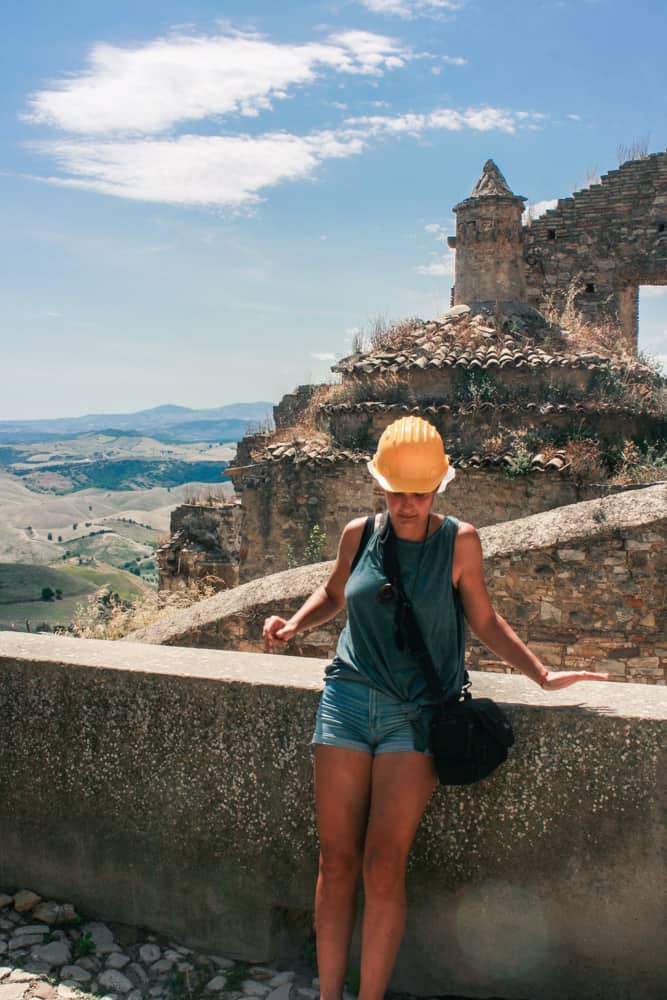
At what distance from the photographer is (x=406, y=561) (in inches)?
106

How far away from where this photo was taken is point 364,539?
285cm

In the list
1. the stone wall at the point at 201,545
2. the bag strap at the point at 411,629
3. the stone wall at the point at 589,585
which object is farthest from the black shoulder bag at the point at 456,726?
the stone wall at the point at 201,545

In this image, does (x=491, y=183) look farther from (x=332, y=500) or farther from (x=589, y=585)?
(x=589, y=585)

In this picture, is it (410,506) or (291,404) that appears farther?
(291,404)

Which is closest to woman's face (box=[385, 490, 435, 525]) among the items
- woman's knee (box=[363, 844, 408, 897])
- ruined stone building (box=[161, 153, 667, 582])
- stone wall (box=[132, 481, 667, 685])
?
woman's knee (box=[363, 844, 408, 897])

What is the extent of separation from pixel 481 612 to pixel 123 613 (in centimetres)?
1019

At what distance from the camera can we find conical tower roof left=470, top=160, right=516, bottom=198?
14.3 meters

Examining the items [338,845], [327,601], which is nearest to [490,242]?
[327,601]

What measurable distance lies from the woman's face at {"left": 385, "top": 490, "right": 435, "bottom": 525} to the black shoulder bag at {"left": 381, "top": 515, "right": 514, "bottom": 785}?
0.68ft

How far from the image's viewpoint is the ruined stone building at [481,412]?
11.0m

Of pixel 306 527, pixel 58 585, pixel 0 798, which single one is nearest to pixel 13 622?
pixel 58 585

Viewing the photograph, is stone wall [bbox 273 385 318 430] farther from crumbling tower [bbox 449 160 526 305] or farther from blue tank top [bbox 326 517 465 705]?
blue tank top [bbox 326 517 465 705]

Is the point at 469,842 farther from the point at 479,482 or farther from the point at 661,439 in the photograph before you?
the point at 661,439

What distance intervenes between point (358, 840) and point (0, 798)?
57.7 inches
